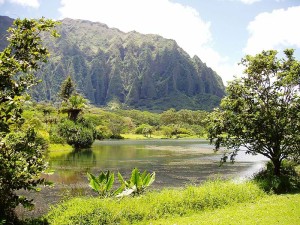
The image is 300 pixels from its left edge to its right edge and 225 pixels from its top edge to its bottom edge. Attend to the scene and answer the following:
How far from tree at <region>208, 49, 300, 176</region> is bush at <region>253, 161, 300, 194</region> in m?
0.96

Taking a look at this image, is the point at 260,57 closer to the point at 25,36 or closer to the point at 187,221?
the point at 187,221

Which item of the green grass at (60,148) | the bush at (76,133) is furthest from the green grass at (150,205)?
the bush at (76,133)

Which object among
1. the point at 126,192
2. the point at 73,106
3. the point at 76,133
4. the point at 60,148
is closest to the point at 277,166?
the point at 126,192

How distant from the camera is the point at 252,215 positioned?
1695 cm

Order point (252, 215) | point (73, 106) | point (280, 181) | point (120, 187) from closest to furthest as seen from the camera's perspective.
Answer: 1. point (252, 215)
2. point (120, 187)
3. point (280, 181)
4. point (73, 106)

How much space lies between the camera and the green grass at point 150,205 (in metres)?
16.2

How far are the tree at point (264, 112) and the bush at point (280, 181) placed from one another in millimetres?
962

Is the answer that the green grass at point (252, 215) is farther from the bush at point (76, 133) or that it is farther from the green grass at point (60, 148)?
the bush at point (76, 133)

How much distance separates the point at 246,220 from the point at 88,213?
796 centimetres

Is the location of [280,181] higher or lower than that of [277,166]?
lower

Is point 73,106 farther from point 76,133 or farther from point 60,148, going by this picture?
point 60,148

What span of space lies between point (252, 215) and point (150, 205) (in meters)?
5.53

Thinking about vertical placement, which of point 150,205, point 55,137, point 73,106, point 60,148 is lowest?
point 60,148

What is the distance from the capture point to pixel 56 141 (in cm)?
8706
